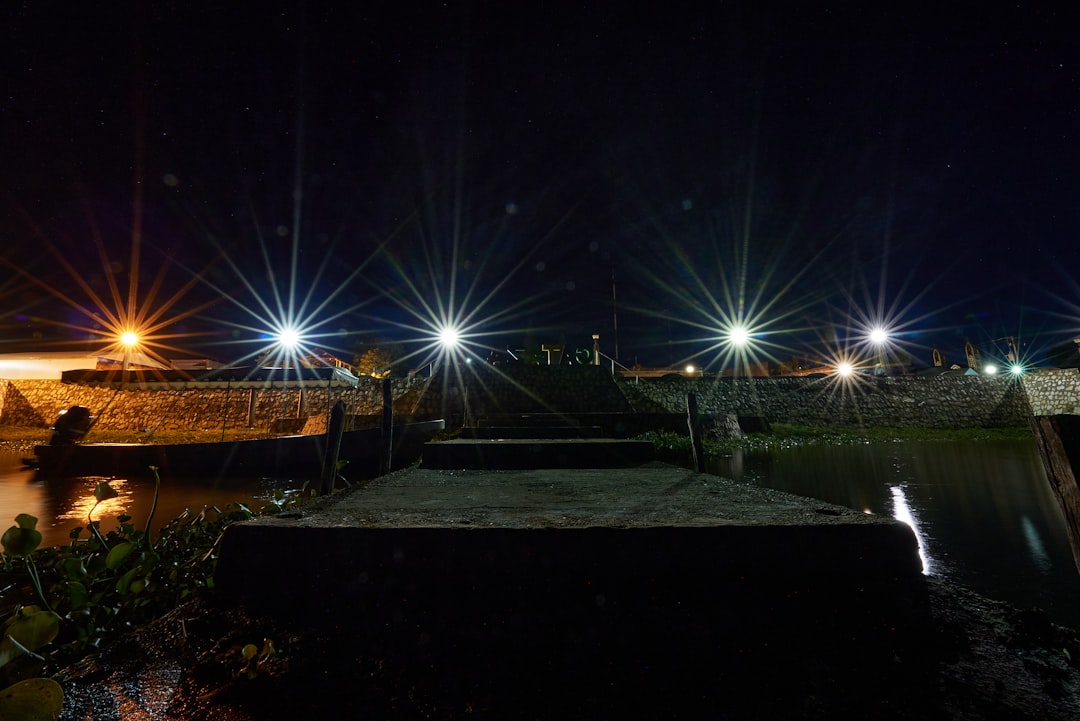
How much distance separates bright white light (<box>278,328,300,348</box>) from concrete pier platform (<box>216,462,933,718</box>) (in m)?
36.0

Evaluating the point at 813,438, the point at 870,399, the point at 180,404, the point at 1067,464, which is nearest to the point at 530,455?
the point at 1067,464

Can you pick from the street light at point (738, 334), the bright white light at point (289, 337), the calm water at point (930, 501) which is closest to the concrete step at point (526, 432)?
the calm water at point (930, 501)

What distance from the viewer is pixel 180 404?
20.2 meters

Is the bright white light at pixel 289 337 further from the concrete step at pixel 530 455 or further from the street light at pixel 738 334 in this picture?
the street light at pixel 738 334

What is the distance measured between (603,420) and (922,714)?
1073cm

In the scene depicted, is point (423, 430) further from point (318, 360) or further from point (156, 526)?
point (318, 360)

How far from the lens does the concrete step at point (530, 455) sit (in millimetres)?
5168

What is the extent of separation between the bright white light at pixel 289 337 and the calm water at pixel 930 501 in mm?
22315

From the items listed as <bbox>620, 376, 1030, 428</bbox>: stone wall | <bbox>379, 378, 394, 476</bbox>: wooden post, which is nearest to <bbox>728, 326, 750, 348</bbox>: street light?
<bbox>620, 376, 1030, 428</bbox>: stone wall

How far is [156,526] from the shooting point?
5152 mm

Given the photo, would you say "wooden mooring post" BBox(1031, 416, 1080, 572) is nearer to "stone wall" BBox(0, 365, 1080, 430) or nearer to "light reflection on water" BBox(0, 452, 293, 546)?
"light reflection on water" BBox(0, 452, 293, 546)

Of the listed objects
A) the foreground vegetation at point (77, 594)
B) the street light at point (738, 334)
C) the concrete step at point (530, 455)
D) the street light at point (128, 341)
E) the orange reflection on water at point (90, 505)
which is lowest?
the foreground vegetation at point (77, 594)

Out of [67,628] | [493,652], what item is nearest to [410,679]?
[493,652]

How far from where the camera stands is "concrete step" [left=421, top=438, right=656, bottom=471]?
203 inches
